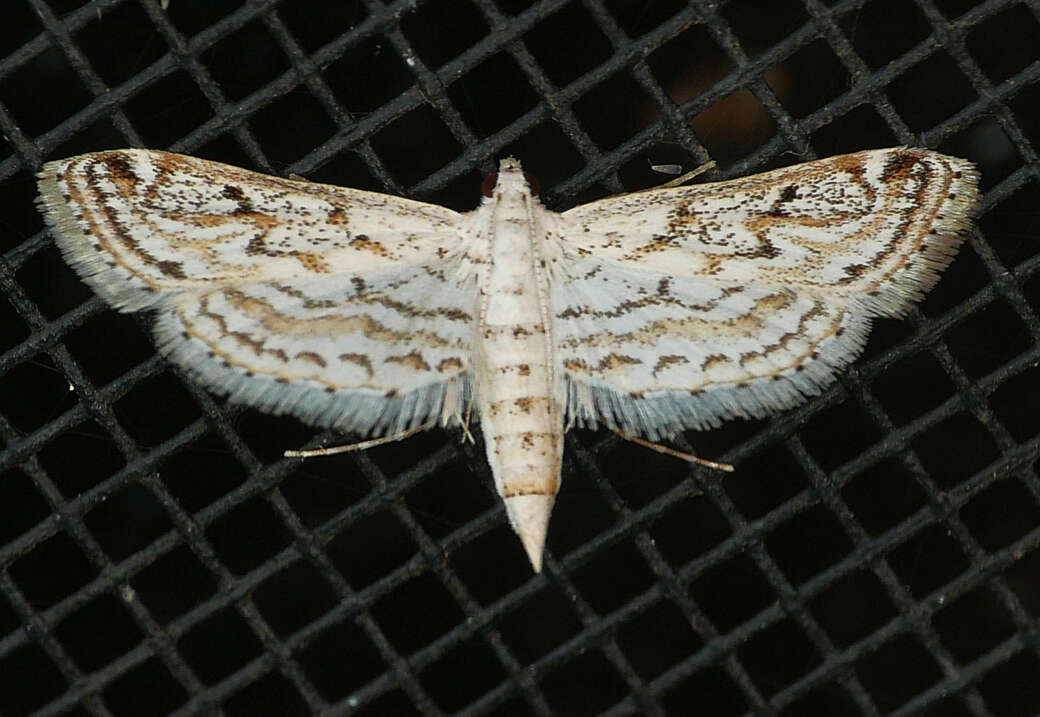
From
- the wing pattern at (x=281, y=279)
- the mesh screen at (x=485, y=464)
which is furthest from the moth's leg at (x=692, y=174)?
the wing pattern at (x=281, y=279)

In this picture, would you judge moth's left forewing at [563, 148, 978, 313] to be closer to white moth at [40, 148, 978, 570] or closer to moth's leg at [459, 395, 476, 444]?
white moth at [40, 148, 978, 570]

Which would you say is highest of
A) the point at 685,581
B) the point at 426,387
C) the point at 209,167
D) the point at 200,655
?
the point at 209,167

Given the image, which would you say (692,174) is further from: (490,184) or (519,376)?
(519,376)

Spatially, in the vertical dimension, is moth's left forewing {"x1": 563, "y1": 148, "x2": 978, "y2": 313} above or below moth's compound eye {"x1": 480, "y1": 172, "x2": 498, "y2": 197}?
below

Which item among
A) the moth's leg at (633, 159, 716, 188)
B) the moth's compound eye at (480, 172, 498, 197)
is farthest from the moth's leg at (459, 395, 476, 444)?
the moth's leg at (633, 159, 716, 188)

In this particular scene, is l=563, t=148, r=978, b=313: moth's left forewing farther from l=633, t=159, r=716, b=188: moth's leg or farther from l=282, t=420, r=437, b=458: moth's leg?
l=282, t=420, r=437, b=458: moth's leg

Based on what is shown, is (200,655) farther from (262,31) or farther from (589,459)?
(262,31)

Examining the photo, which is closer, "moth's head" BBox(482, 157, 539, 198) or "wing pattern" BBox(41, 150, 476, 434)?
"wing pattern" BBox(41, 150, 476, 434)

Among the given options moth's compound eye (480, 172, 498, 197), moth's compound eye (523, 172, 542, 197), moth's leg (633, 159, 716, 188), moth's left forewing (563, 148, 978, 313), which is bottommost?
moth's left forewing (563, 148, 978, 313)

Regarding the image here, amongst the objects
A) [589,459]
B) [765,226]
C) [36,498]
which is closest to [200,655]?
[36,498]
